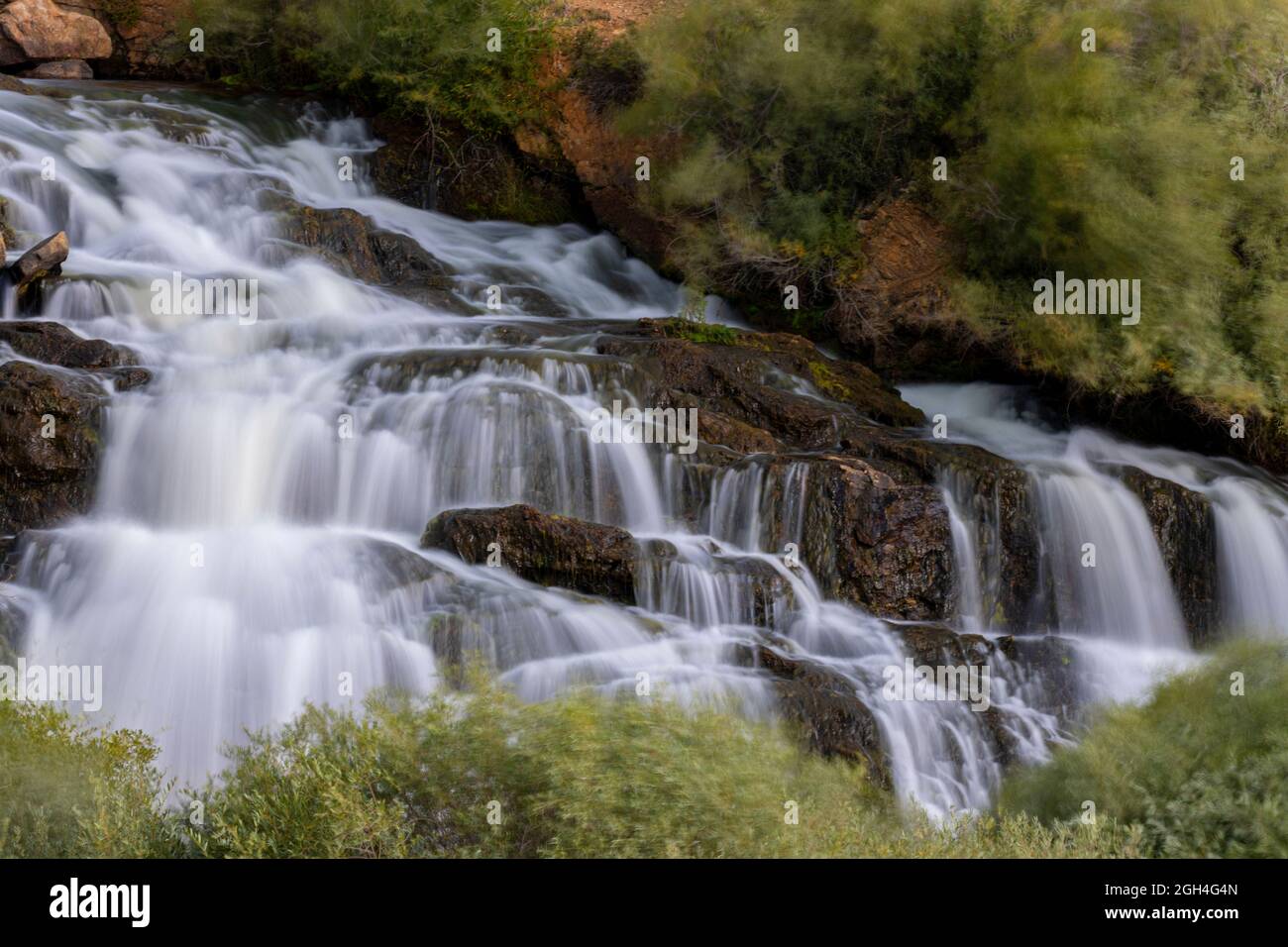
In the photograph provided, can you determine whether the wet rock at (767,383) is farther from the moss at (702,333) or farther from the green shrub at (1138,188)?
the green shrub at (1138,188)

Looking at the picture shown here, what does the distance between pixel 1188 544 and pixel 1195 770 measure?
556 cm

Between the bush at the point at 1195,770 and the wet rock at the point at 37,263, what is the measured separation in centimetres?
1008

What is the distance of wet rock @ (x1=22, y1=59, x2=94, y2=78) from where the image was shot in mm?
19188

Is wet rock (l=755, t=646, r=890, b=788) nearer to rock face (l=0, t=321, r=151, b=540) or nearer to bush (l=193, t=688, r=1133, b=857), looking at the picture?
bush (l=193, t=688, r=1133, b=857)

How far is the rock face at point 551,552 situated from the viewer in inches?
405

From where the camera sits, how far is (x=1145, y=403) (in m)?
13.8

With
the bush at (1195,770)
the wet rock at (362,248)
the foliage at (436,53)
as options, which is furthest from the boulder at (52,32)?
the bush at (1195,770)

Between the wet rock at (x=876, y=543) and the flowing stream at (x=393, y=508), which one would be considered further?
the wet rock at (x=876, y=543)

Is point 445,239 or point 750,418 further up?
point 445,239

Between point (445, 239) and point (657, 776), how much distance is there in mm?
12227

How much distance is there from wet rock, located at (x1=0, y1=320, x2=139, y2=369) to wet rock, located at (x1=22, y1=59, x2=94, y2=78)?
29.6ft
